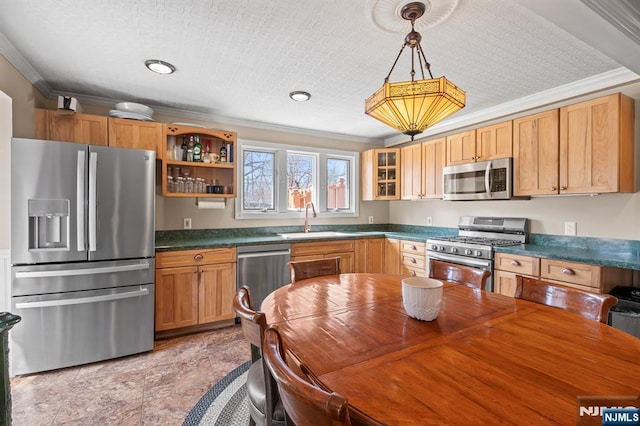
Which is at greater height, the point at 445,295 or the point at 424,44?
the point at 424,44

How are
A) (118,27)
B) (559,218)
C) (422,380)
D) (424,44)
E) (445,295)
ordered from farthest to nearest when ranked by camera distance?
(559,218), (424,44), (118,27), (445,295), (422,380)

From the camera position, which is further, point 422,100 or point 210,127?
point 210,127

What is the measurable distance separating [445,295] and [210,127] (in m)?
Answer: 3.33

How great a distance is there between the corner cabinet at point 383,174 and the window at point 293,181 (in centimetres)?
27

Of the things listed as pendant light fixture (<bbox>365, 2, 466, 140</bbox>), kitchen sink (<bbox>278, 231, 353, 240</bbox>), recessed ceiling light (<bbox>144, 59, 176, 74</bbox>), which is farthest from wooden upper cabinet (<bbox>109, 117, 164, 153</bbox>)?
pendant light fixture (<bbox>365, 2, 466, 140</bbox>)

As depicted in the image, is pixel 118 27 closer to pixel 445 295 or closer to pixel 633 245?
pixel 445 295

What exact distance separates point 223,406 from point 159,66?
262 cm

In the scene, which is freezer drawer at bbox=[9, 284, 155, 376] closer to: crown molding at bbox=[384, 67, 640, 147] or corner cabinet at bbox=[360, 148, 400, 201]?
corner cabinet at bbox=[360, 148, 400, 201]

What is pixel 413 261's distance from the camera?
12.7ft

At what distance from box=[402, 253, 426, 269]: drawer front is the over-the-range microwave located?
2.75ft

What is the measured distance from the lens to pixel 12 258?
2.28 meters

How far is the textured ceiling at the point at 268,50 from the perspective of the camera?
5.90ft

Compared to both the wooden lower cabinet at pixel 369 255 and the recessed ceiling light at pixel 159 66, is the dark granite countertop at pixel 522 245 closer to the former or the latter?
the wooden lower cabinet at pixel 369 255

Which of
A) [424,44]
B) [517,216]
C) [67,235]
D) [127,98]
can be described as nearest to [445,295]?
[424,44]
